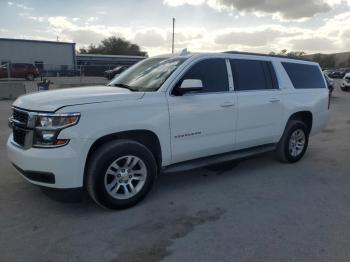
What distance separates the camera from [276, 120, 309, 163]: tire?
5.75 meters

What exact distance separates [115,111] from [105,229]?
49.2 inches

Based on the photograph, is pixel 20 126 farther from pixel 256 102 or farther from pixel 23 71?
pixel 23 71

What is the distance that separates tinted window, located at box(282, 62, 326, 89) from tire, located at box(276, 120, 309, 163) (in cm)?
70

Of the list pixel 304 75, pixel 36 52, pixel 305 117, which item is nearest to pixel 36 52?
pixel 36 52

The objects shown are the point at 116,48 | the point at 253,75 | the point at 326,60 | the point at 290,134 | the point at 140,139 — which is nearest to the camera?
the point at 140,139

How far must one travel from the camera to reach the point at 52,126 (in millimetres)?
3439

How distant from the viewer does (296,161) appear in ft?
19.9

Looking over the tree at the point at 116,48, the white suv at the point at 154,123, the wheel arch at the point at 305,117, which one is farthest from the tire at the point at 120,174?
the tree at the point at 116,48

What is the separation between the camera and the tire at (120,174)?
3.65 metres

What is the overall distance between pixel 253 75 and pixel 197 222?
2.58 metres

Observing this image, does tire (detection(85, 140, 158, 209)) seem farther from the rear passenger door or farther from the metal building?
the metal building

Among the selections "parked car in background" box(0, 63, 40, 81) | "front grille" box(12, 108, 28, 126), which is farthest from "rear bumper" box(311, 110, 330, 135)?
"parked car in background" box(0, 63, 40, 81)

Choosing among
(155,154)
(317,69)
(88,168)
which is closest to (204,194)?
(155,154)

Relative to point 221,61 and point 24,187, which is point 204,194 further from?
point 24,187
